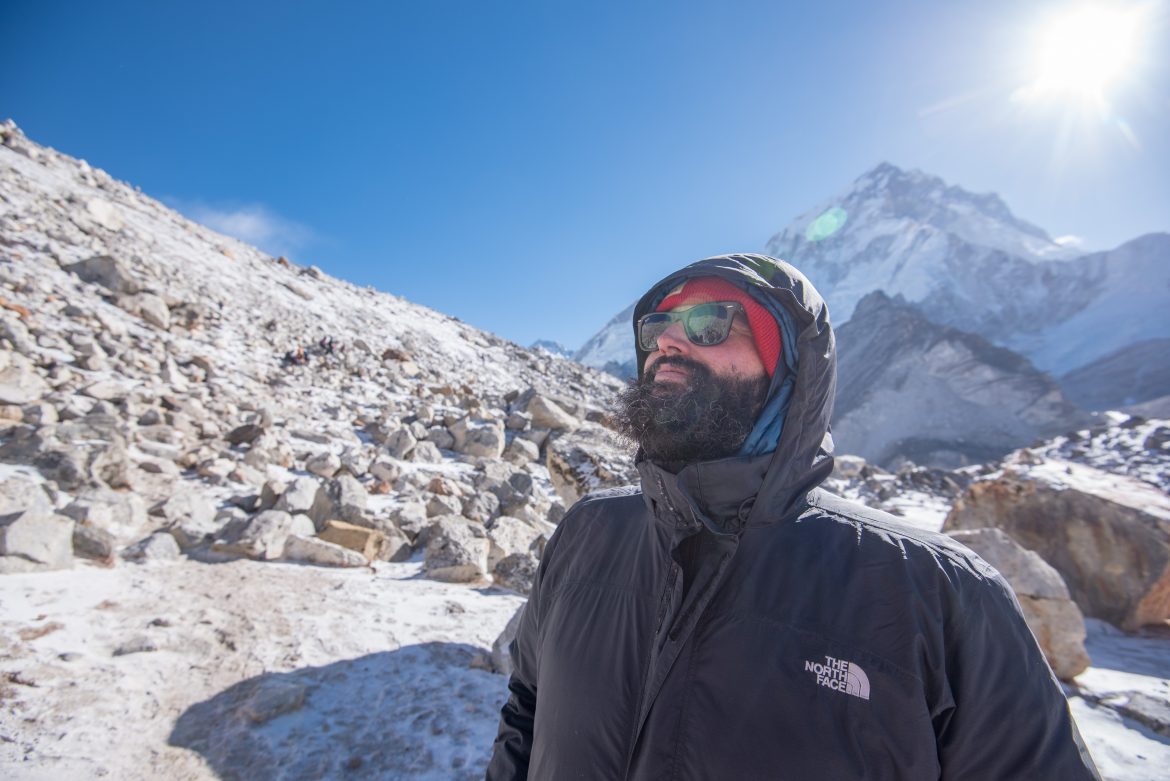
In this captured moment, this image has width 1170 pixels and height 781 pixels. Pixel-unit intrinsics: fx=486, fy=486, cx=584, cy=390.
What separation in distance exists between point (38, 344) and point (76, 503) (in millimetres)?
5590

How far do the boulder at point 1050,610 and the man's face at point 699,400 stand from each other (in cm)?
443

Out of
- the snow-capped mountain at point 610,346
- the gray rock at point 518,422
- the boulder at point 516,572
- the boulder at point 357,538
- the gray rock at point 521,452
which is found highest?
the snow-capped mountain at point 610,346

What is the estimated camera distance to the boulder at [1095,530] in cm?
565

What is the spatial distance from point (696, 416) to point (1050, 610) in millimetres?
5038

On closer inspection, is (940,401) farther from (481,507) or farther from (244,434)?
(244,434)

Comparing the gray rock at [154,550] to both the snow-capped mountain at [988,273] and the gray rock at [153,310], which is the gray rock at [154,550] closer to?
the gray rock at [153,310]

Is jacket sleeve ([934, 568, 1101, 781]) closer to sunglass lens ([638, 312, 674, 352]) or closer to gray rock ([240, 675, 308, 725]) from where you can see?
sunglass lens ([638, 312, 674, 352])

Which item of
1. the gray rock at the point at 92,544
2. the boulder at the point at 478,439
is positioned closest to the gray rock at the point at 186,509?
the gray rock at the point at 92,544

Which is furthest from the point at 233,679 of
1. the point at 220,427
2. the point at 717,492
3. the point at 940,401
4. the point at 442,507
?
the point at 940,401

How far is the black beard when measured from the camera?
5.48 ft

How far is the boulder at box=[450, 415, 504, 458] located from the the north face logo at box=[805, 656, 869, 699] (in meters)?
9.41

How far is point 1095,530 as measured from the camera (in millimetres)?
6090

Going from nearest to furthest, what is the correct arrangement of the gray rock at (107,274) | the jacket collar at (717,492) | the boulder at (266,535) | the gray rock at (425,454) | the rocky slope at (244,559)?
the jacket collar at (717,492) < the rocky slope at (244,559) < the boulder at (266,535) < the gray rock at (425,454) < the gray rock at (107,274)

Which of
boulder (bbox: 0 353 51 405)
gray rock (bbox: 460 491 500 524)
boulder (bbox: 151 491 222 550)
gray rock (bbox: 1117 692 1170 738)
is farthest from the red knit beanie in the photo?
boulder (bbox: 0 353 51 405)
